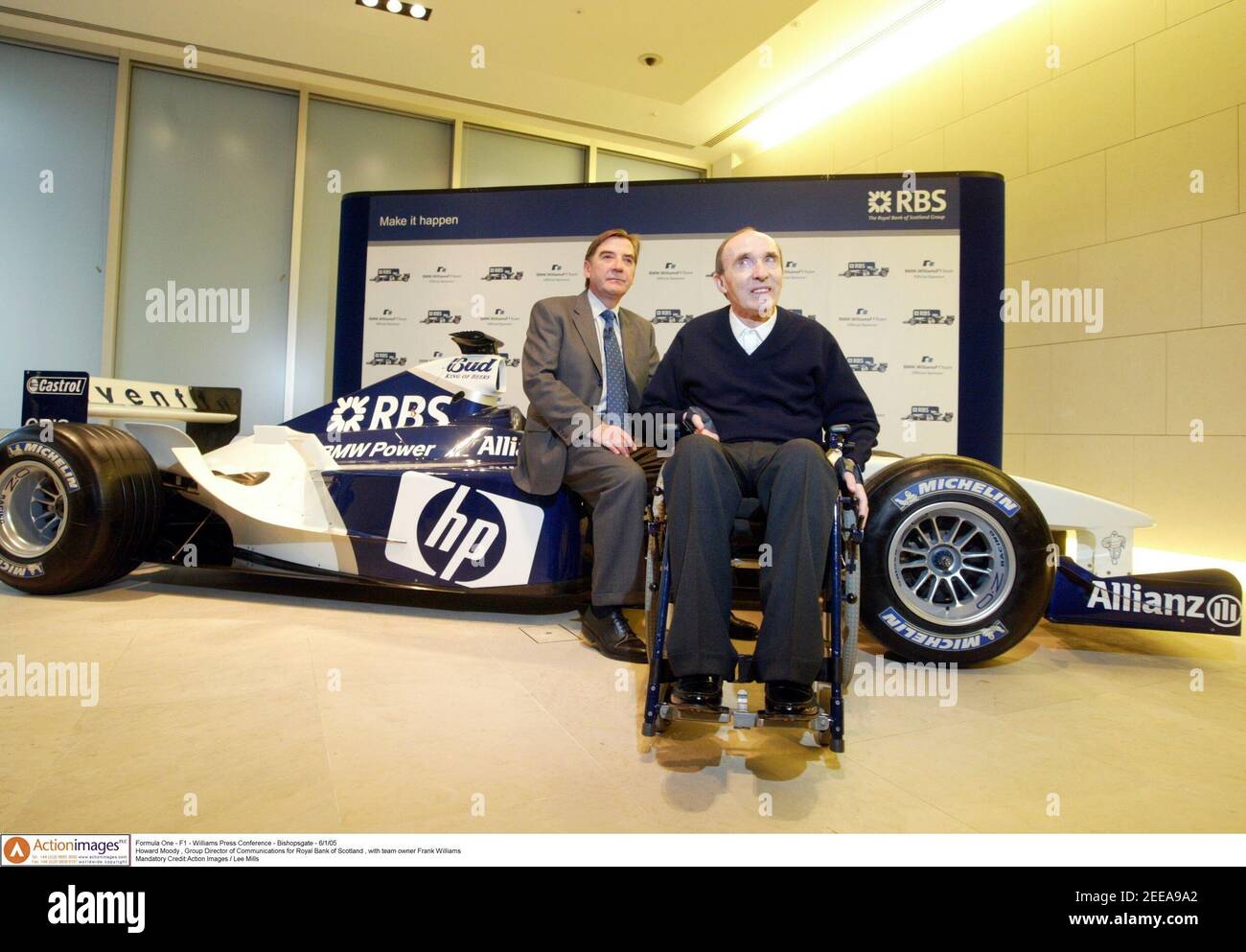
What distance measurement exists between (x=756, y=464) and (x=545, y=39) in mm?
5007

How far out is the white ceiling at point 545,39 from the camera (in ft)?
16.0

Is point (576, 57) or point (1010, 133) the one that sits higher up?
point (576, 57)

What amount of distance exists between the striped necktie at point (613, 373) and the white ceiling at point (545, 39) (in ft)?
11.0

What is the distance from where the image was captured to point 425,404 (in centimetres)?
292

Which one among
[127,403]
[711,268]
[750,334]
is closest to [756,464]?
[750,334]

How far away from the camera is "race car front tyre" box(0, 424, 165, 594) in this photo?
274 cm

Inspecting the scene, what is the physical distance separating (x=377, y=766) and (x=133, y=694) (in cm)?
87

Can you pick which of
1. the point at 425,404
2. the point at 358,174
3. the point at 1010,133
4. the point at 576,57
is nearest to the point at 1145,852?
the point at 425,404

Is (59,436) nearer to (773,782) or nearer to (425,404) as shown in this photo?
(425,404)

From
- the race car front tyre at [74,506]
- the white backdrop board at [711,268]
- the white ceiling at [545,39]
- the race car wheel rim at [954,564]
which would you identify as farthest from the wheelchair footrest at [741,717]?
the white ceiling at [545,39]
